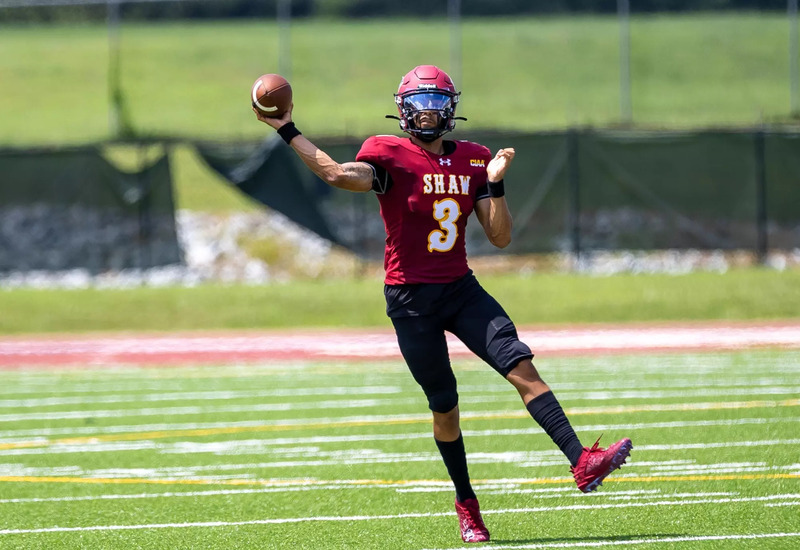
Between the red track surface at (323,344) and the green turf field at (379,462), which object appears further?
the red track surface at (323,344)

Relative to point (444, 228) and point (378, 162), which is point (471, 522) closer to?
point (444, 228)

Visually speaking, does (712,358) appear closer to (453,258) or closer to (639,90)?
(453,258)

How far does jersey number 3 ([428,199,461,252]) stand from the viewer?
6285mm

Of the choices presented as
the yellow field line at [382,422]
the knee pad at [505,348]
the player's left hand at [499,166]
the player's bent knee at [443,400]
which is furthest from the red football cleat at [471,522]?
the yellow field line at [382,422]

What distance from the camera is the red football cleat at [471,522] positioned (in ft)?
20.2

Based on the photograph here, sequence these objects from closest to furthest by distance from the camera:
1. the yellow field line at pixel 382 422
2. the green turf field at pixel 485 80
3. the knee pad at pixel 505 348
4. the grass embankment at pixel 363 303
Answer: the knee pad at pixel 505 348, the yellow field line at pixel 382 422, the grass embankment at pixel 363 303, the green turf field at pixel 485 80

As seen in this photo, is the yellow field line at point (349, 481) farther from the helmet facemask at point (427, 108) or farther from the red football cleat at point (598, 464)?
the helmet facemask at point (427, 108)

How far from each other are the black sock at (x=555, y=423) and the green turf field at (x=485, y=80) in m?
19.9

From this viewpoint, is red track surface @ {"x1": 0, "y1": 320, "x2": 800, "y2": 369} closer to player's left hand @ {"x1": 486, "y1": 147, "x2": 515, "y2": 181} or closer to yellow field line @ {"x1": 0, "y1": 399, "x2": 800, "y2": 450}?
yellow field line @ {"x1": 0, "y1": 399, "x2": 800, "y2": 450}

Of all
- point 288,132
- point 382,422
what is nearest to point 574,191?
point 382,422

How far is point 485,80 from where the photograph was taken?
32.2 metres

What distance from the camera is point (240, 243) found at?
21766 mm

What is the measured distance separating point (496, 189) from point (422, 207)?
0.37 metres

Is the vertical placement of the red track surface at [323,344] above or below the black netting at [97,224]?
below
